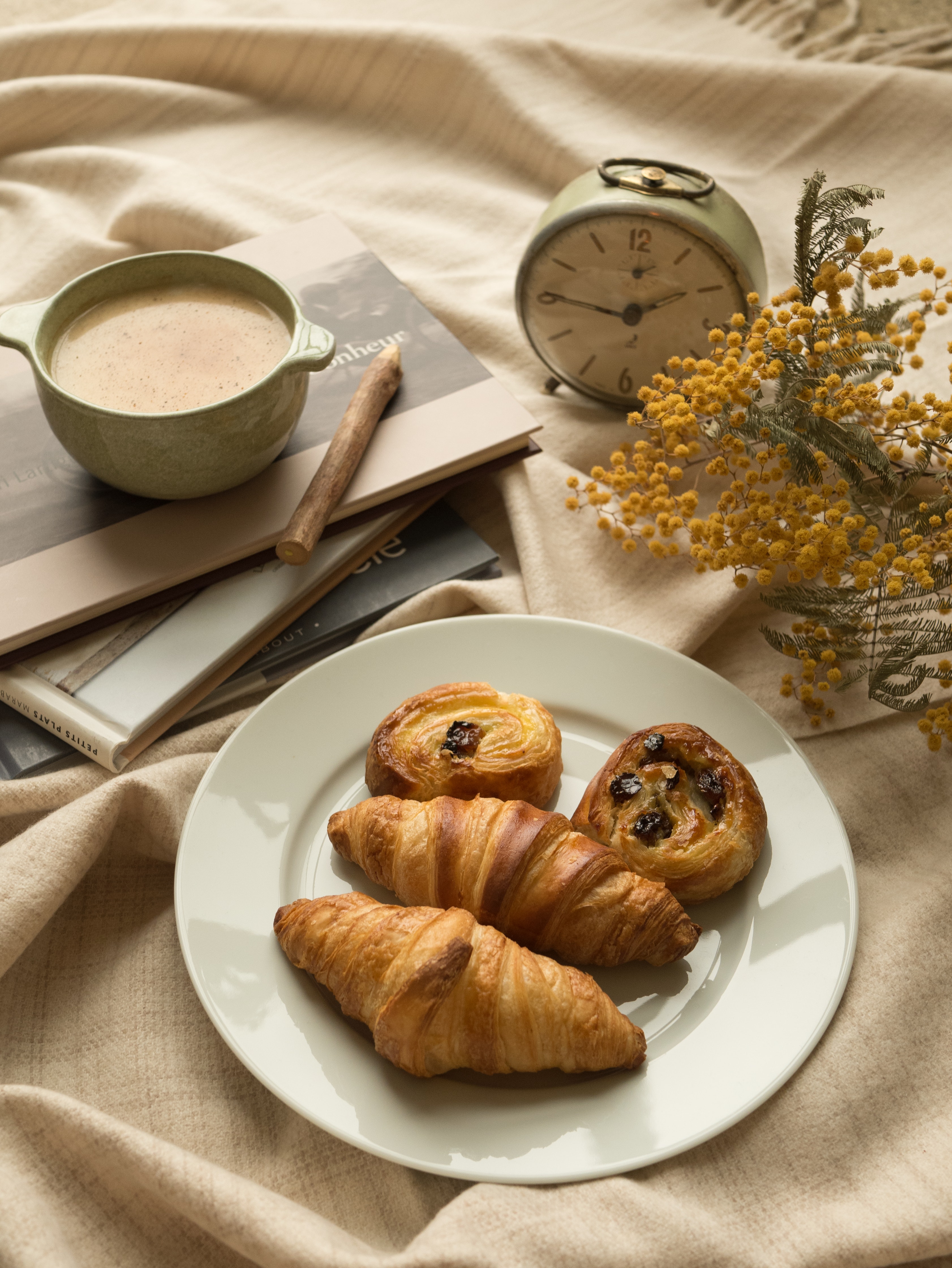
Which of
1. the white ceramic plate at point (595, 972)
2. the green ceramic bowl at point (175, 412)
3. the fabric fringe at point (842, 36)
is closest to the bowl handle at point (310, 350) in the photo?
the green ceramic bowl at point (175, 412)

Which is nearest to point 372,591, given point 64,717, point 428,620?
point 428,620

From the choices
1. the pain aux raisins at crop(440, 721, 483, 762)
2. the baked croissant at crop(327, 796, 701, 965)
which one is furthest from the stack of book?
the baked croissant at crop(327, 796, 701, 965)

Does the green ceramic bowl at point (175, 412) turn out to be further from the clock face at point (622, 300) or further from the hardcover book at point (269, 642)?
the clock face at point (622, 300)

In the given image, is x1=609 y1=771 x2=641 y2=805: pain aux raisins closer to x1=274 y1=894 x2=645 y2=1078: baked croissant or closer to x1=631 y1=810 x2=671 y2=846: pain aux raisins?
x1=631 y1=810 x2=671 y2=846: pain aux raisins

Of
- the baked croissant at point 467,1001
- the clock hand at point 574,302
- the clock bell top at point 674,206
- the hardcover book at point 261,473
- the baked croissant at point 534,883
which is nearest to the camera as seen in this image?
the baked croissant at point 467,1001

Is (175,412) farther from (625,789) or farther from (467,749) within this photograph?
(625,789)

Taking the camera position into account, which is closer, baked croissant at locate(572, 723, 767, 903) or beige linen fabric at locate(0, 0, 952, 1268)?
beige linen fabric at locate(0, 0, 952, 1268)
